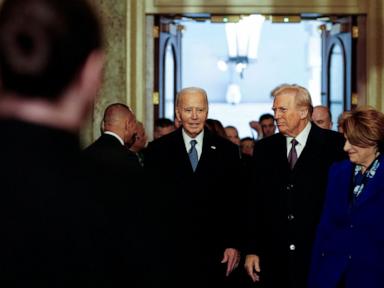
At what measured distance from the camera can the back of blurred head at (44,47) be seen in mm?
1424

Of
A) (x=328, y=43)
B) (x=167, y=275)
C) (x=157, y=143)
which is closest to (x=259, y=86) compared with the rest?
(x=328, y=43)

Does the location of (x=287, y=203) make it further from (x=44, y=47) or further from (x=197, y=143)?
(x=44, y=47)

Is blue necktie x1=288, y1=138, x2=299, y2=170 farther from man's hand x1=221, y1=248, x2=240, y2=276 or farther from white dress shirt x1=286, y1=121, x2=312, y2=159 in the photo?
man's hand x1=221, y1=248, x2=240, y2=276

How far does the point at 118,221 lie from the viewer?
4.92ft

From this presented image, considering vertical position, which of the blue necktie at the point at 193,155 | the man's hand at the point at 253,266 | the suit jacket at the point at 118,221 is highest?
the suit jacket at the point at 118,221

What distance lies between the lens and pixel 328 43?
38.1 ft

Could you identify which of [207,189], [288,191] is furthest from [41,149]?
[207,189]

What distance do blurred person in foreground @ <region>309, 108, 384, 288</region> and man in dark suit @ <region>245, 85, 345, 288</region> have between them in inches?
19.4

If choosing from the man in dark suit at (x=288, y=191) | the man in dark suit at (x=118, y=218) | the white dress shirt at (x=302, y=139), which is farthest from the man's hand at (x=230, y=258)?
the man in dark suit at (x=118, y=218)

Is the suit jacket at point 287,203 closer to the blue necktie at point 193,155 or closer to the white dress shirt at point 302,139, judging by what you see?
the white dress shirt at point 302,139

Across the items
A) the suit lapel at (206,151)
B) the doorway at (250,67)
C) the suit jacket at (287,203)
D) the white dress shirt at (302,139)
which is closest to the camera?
A: the suit jacket at (287,203)

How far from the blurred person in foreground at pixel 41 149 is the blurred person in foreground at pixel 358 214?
3.93m

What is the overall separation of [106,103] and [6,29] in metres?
8.50

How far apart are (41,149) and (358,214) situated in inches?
157
